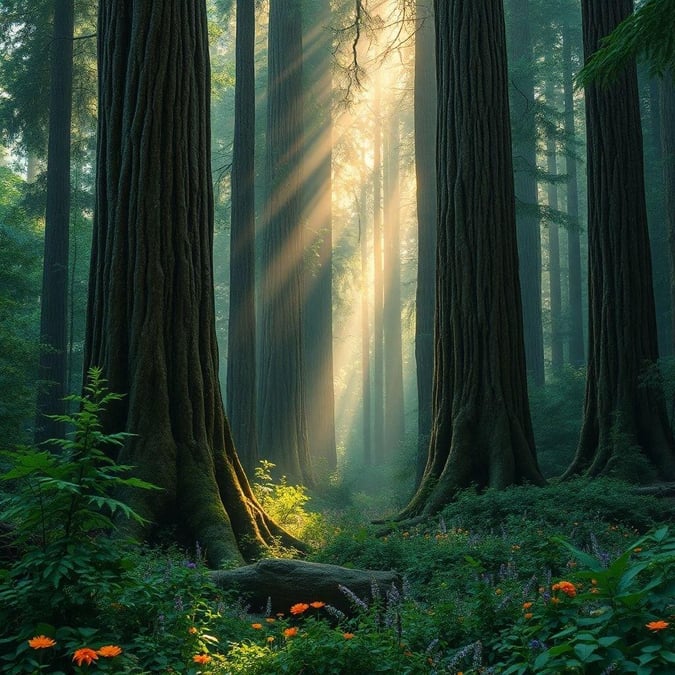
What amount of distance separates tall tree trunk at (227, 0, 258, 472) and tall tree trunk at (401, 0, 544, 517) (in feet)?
19.9

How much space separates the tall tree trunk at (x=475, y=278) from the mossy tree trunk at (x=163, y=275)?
3.08 metres

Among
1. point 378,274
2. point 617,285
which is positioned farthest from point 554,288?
point 617,285

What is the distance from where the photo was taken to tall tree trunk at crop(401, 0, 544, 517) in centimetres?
957

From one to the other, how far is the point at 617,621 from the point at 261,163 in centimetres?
2618

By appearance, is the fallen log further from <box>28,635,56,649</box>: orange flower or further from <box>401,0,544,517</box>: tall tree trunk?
<box>401,0,544,517</box>: tall tree trunk

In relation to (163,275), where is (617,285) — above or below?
above

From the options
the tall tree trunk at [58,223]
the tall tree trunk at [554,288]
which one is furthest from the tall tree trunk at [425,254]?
the tall tree trunk at [554,288]

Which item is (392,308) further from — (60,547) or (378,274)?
(60,547)

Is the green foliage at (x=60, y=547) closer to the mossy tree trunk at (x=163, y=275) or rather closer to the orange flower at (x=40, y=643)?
→ the orange flower at (x=40, y=643)

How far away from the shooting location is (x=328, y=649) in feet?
10.5

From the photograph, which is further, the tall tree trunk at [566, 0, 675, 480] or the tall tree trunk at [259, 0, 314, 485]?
the tall tree trunk at [259, 0, 314, 485]

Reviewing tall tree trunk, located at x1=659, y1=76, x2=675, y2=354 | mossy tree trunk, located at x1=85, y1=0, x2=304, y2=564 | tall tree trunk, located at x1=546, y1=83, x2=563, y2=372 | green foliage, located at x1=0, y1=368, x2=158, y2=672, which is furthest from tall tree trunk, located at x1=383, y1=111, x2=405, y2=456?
green foliage, located at x1=0, y1=368, x2=158, y2=672

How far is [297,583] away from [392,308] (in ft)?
118

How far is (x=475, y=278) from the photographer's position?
1005 cm
